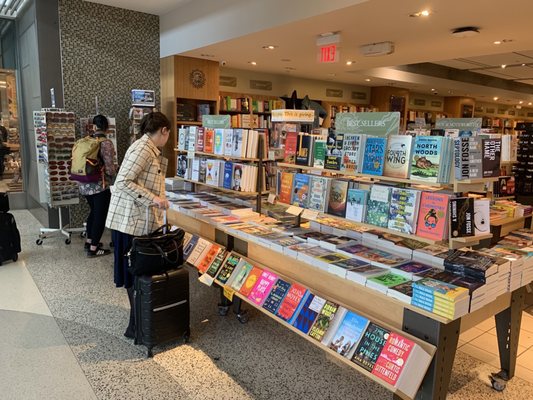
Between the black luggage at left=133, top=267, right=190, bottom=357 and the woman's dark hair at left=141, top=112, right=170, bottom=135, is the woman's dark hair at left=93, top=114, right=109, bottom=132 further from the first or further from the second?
the black luggage at left=133, top=267, right=190, bottom=357

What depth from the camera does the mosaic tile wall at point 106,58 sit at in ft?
19.0

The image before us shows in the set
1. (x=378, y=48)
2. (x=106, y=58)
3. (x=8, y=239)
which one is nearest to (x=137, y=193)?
(x=8, y=239)

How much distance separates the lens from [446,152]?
87.0 inches

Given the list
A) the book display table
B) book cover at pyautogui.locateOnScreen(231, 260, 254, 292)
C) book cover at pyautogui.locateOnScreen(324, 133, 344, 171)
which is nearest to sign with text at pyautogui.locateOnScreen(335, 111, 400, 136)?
book cover at pyautogui.locateOnScreen(324, 133, 344, 171)

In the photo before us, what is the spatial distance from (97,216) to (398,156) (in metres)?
3.88

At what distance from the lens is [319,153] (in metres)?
2.97

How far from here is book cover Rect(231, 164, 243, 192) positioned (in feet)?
12.1

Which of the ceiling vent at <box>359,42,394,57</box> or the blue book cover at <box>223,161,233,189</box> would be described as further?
the ceiling vent at <box>359,42,394,57</box>

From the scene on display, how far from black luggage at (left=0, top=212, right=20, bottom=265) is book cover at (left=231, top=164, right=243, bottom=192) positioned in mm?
2752

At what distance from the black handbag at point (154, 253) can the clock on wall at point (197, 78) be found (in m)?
4.13

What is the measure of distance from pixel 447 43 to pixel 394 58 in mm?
1187

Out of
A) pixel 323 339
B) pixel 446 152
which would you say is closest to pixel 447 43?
pixel 446 152

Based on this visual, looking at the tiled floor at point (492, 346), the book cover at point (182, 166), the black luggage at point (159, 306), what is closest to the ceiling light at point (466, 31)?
the tiled floor at point (492, 346)

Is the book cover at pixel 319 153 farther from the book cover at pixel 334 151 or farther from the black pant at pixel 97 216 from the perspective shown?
the black pant at pixel 97 216
